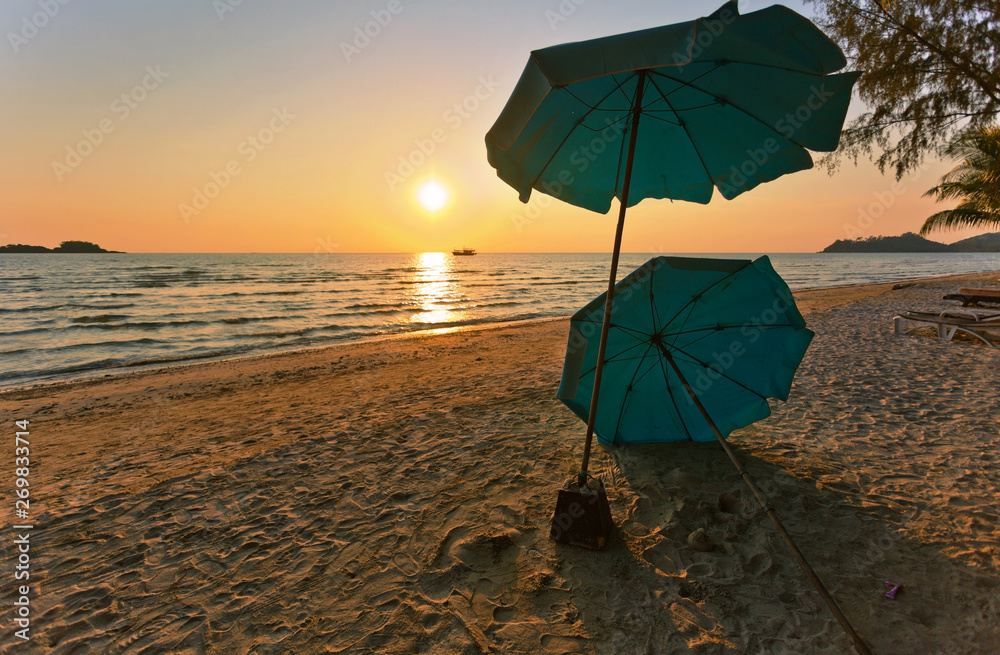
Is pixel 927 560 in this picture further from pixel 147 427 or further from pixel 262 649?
pixel 147 427

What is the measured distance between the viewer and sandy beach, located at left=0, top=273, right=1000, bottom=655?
89.4 inches

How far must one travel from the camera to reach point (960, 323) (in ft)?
26.2

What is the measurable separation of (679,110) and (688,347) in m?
1.72

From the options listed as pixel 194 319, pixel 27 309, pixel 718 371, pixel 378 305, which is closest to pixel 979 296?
pixel 718 371

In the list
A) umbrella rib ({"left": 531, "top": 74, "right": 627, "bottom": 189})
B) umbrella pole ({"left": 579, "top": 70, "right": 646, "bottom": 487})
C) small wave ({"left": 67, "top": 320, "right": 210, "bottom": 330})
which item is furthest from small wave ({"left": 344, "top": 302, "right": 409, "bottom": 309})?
umbrella pole ({"left": 579, "top": 70, "right": 646, "bottom": 487})

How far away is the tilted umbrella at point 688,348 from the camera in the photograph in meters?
2.97

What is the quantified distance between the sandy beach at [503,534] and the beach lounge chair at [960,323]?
9.69 feet

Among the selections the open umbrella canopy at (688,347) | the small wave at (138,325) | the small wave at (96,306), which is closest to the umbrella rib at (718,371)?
the open umbrella canopy at (688,347)

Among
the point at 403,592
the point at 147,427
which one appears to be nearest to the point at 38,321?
the point at 147,427

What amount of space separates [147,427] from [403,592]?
5.42 meters

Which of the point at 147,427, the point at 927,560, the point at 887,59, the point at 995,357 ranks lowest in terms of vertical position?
the point at 147,427

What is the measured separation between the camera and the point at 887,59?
360 inches

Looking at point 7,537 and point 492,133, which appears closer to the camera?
point 492,133

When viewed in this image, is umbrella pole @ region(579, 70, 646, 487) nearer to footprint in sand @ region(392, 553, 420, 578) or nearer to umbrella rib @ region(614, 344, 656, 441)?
umbrella rib @ region(614, 344, 656, 441)
